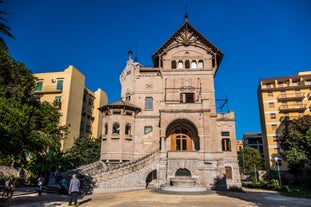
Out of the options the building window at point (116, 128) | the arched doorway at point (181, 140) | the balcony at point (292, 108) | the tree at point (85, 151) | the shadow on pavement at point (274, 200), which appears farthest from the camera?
the balcony at point (292, 108)

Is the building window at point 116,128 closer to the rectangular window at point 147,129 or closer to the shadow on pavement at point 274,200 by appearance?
the rectangular window at point 147,129

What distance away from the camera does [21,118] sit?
1716 cm

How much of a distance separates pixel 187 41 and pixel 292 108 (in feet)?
107

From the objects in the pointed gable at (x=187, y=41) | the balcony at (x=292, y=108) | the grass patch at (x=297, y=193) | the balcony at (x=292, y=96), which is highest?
the pointed gable at (x=187, y=41)

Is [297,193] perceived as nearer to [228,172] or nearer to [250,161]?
[228,172]

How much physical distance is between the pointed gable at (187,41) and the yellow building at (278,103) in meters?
26.0

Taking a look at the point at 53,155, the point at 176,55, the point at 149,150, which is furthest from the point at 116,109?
the point at 176,55

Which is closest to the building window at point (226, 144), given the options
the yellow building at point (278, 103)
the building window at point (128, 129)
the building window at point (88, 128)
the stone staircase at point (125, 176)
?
the stone staircase at point (125, 176)

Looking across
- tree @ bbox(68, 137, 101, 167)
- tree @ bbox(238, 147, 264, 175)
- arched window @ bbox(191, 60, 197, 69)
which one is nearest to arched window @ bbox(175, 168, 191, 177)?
arched window @ bbox(191, 60, 197, 69)

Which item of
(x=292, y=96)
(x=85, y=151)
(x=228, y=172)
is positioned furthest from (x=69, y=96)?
(x=292, y=96)

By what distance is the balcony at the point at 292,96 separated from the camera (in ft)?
159

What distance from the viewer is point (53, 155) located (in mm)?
20828

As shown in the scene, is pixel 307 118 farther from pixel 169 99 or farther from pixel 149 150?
pixel 149 150

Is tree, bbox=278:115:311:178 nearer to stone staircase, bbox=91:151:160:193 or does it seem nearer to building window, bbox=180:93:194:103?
building window, bbox=180:93:194:103
